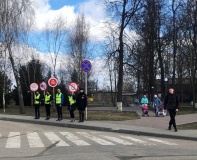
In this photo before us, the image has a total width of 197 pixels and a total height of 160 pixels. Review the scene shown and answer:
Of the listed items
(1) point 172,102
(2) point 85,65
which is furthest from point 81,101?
(1) point 172,102

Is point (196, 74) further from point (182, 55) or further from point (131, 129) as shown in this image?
point (131, 129)

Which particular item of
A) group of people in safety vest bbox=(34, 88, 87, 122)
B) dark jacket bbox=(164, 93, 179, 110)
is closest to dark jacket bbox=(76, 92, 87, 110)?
group of people in safety vest bbox=(34, 88, 87, 122)

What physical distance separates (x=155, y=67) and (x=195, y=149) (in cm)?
3098

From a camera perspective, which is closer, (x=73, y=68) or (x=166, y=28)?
(x=166, y=28)

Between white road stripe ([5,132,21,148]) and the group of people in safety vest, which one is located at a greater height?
the group of people in safety vest

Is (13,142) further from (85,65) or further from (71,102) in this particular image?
(85,65)

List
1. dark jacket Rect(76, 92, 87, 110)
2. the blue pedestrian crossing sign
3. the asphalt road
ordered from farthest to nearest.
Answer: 1. the blue pedestrian crossing sign
2. dark jacket Rect(76, 92, 87, 110)
3. the asphalt road

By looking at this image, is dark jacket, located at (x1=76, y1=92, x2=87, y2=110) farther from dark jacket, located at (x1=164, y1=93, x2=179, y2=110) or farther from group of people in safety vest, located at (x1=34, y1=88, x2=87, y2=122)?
dark jacket, located at (x1=164, y1=93, x2=179, y2=110)

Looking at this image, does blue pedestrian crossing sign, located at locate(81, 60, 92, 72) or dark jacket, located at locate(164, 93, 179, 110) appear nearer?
dark jacket, located at locate(164, 93, 179, 110)

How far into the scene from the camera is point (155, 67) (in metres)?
41.6

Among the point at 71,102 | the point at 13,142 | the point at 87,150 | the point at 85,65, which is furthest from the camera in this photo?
the point at 71,102

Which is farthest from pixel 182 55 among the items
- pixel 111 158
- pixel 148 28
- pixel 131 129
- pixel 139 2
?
pixel 111 158

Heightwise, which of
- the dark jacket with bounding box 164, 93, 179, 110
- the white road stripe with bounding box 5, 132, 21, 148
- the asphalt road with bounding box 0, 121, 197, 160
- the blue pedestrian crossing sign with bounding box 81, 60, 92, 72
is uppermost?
the blue pedestrian crossing sign with bounding box 81, 60, 92, 72

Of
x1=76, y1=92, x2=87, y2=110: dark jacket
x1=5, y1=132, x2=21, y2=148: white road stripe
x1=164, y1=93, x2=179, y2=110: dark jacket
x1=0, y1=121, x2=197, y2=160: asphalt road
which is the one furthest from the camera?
x1=76, y1=92, x2=87, y2=110: dark jacket
